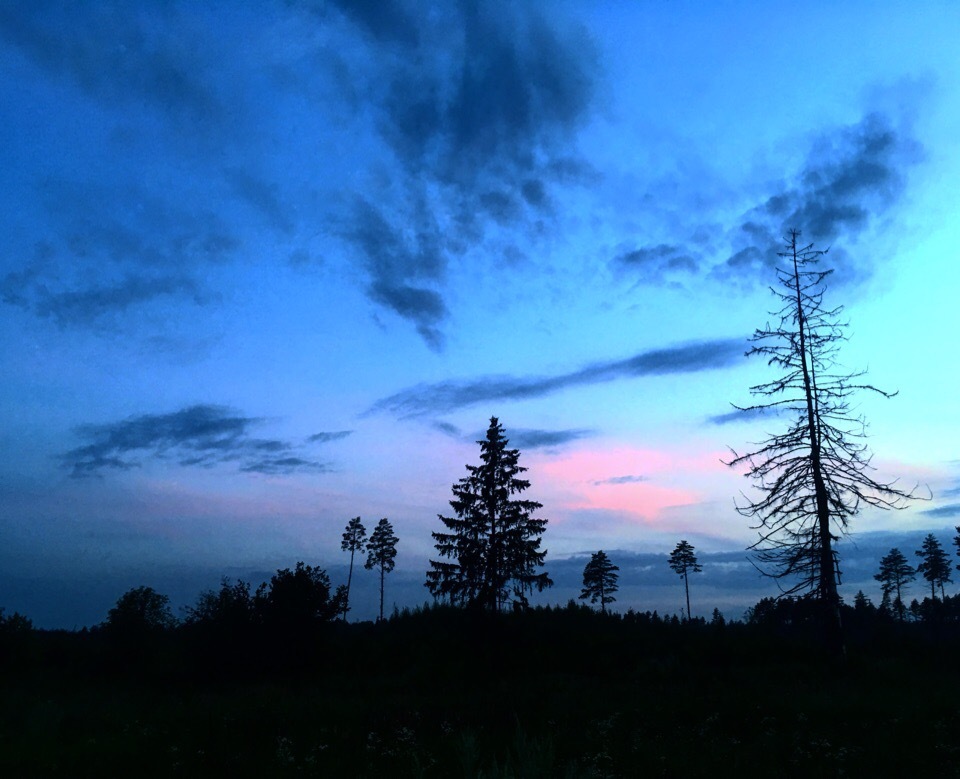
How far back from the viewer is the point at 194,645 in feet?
101

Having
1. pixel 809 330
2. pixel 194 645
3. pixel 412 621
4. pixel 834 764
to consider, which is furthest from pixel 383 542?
pixel 834 764

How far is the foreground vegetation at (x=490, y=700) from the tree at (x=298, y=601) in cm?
55

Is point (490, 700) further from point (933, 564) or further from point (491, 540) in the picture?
point (933, 564)

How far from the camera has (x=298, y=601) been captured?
31.5 meters

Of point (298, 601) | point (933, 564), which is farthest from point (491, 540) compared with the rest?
point (933, 564)

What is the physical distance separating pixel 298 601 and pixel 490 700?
13343 millimetres

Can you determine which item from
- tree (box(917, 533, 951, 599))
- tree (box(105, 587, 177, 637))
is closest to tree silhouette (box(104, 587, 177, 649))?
tree (box(105, 587, 177, 637))

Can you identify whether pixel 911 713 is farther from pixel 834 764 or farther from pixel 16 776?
pixel 16 776

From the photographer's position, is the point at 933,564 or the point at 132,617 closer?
the point at 132,617

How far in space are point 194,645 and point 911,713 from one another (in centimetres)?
2790

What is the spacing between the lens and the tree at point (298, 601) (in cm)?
3100

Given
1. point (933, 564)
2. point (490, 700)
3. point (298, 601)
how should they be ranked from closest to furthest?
point (490, 700), point (298, 601), point (933, 564)

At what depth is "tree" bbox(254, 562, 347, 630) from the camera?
31.0 m

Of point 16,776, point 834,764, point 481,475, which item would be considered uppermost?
point 481,475
